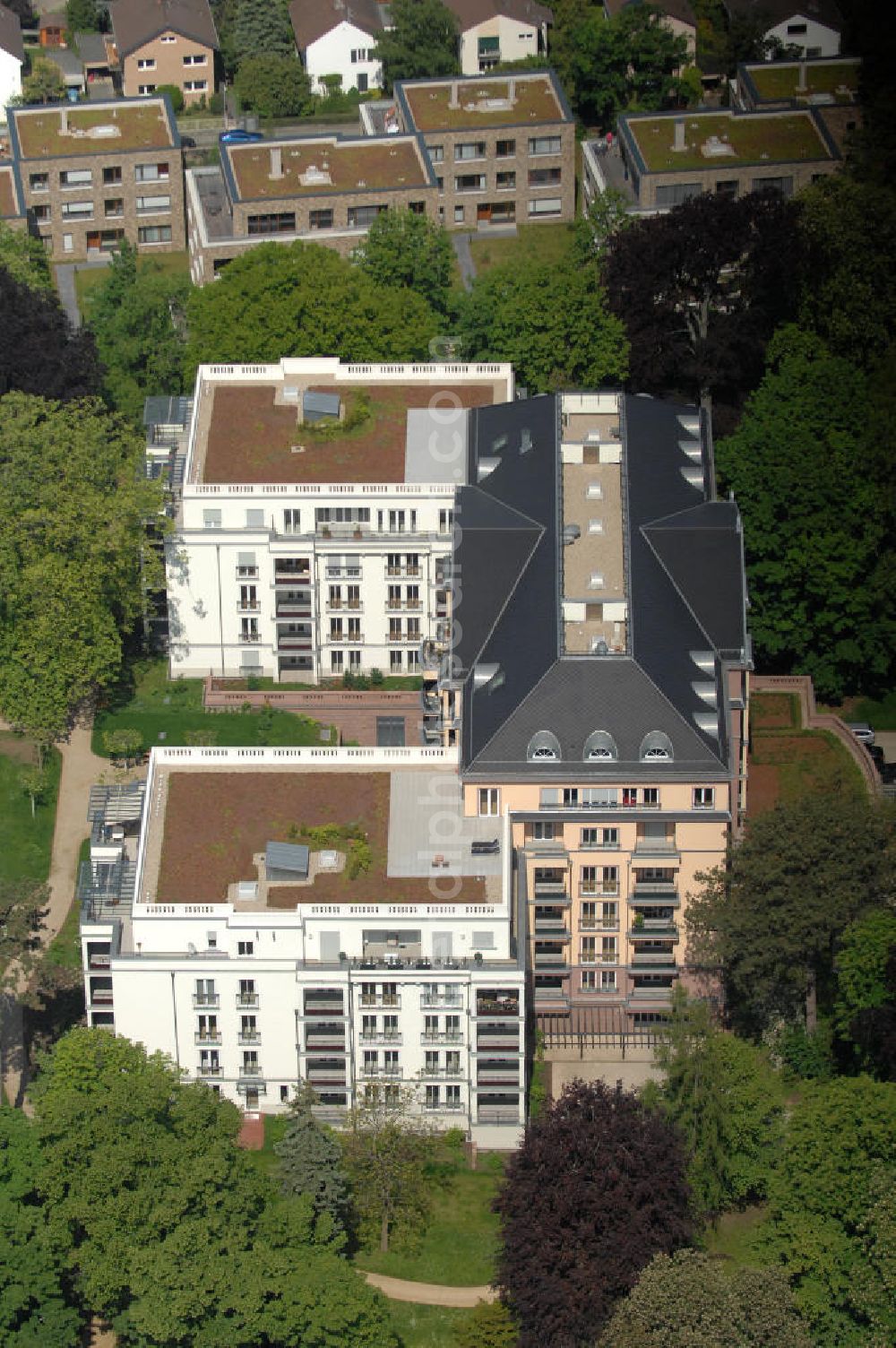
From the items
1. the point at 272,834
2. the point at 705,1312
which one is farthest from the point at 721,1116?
the point at 272,834

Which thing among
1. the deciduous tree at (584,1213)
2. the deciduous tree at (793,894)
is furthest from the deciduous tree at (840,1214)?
the deciduous tree at (793,894)

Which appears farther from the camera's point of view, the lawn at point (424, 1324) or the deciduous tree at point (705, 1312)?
the lawn at point (424, 1324)

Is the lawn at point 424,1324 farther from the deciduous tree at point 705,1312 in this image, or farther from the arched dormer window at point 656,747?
the arched dormer window at point 656,747

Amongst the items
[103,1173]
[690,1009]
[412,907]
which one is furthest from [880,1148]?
[103,1173]

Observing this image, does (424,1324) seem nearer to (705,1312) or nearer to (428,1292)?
(428,1292)

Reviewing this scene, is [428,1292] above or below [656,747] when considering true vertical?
below

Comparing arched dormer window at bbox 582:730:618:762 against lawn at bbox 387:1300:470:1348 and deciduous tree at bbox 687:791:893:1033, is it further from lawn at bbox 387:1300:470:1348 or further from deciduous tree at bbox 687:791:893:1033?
lawn at bbox 387:1300:470:1348
